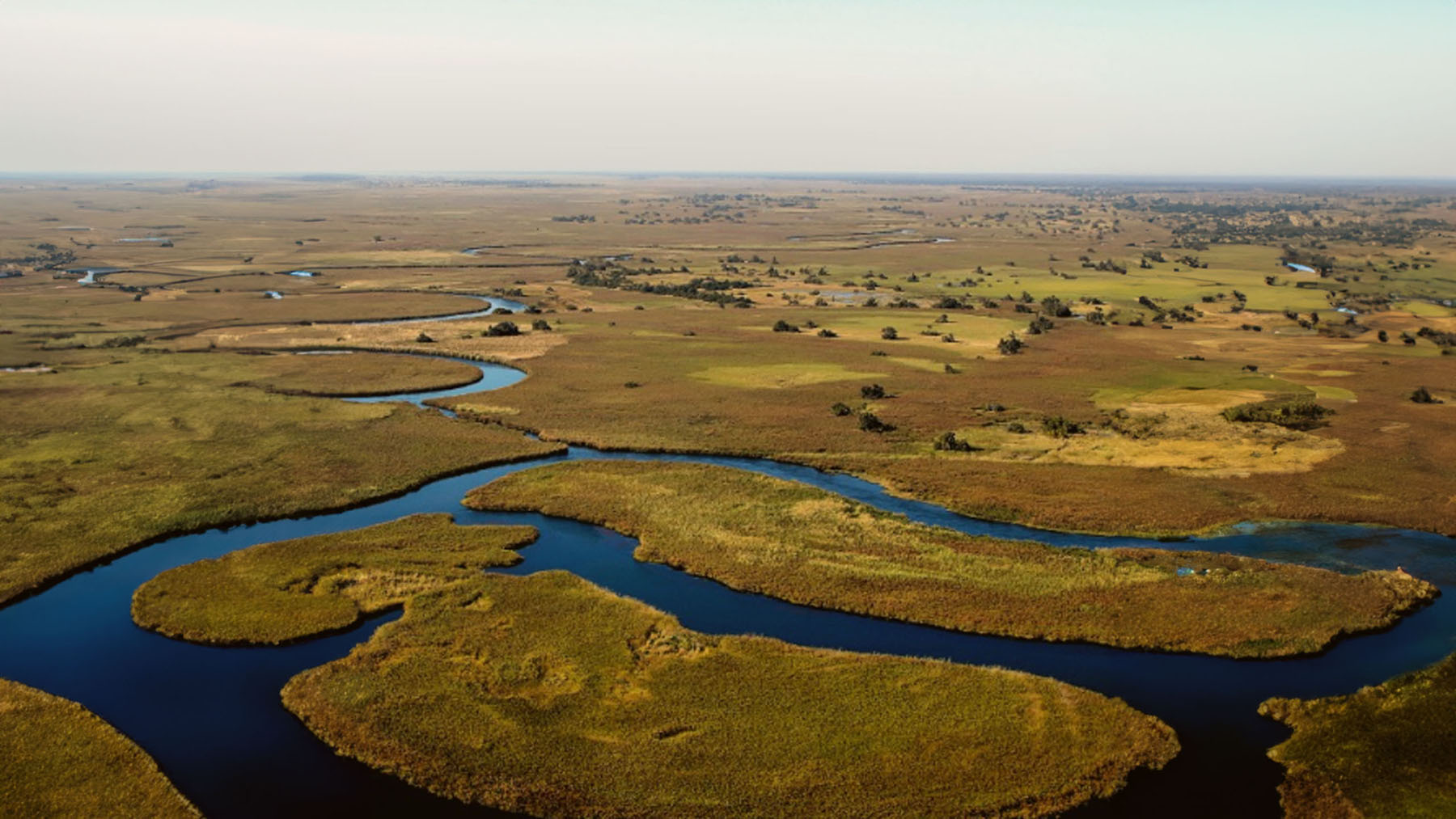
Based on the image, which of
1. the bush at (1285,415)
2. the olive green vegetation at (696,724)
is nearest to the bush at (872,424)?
the bush at (1285,415)

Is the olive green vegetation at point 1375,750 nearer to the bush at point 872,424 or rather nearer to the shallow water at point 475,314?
the bush at point 872,424

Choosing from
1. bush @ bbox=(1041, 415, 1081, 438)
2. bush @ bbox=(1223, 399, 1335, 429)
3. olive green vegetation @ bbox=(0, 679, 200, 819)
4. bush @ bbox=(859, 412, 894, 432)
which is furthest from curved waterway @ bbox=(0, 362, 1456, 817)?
bush @ bbox=(1223, 399, 1335, 429)

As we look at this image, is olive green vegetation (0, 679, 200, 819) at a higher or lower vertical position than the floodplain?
lower

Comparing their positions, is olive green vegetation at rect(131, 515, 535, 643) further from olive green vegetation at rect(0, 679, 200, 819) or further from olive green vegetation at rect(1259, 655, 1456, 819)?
olive green vegetation at rect(1259, 655, 1456, 819)

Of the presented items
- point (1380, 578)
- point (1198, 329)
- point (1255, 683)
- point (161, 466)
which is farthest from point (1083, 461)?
point (1198, 329)

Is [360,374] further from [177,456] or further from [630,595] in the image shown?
[630,595]
